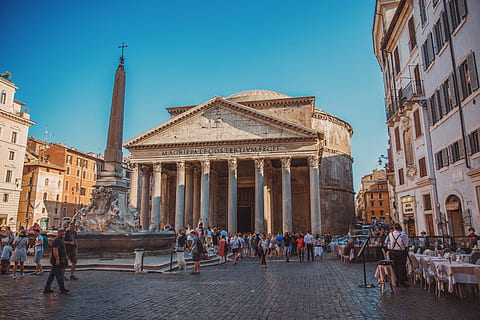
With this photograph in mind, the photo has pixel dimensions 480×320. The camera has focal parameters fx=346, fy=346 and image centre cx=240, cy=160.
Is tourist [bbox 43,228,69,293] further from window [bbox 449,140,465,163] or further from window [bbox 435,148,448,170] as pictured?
window [bbox 435,148,448,170]

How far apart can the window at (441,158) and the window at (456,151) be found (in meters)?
0.52

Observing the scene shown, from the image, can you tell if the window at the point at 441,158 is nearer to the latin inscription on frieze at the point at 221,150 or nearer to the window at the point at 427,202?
the window at the point at 427,202

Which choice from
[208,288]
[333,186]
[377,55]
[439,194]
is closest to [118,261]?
[208,288]

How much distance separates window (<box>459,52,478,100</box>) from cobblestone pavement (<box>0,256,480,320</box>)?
710cm

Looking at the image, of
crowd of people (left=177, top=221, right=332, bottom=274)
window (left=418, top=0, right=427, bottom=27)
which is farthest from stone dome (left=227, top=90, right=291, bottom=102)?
window (left=418, top=0, right=427, bottom=27)

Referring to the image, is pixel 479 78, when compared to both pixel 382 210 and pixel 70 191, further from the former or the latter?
pixel 382 210

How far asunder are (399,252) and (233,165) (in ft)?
62.6

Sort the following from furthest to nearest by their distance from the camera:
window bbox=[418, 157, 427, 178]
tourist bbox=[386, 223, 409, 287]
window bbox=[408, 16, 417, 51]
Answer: window bbox=[408, 16, 417, 51], window bbox=[418, 157, 427, 178], tourist bbox=[386, 223, 409, 287]

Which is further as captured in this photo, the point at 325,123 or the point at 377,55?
the point at 325,123

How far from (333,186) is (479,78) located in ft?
91.0

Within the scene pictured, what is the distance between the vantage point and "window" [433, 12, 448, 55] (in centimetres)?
1280

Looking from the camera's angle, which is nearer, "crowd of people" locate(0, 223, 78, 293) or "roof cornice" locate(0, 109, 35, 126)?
"crowd of people" locate(0, 223, 78, 293)

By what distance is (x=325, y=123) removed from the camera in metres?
38.8

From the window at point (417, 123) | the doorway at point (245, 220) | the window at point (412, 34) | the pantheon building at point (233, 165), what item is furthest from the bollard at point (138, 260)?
the doorway at point (245, 220)
